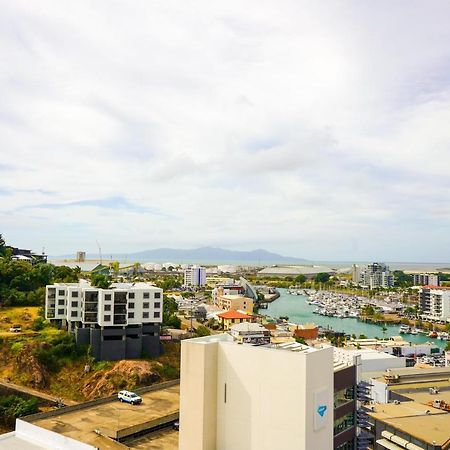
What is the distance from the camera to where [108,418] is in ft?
35.0

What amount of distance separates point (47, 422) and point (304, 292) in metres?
50.0

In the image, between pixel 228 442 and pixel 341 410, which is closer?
pixel 228 442

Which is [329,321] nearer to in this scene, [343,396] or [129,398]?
[129,398]

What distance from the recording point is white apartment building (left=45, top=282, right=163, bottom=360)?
50.4 ft

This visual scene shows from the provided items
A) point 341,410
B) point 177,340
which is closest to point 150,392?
point 177,340

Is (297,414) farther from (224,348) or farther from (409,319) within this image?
(409,319)

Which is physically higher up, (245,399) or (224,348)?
(224,348)

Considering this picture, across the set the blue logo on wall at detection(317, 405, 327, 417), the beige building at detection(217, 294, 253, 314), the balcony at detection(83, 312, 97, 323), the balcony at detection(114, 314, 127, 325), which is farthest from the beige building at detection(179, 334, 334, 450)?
the beige building at detection(217, 294, 253, 314)

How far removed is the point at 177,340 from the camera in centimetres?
1786

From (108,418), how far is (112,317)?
16.6ft

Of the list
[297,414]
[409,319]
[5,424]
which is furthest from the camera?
[409,319]

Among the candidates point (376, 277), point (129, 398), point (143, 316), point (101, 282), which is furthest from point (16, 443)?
point (376, 277)

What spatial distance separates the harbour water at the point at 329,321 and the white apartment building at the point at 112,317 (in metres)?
18.4

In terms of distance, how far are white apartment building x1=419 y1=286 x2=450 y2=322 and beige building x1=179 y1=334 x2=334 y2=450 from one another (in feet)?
105
